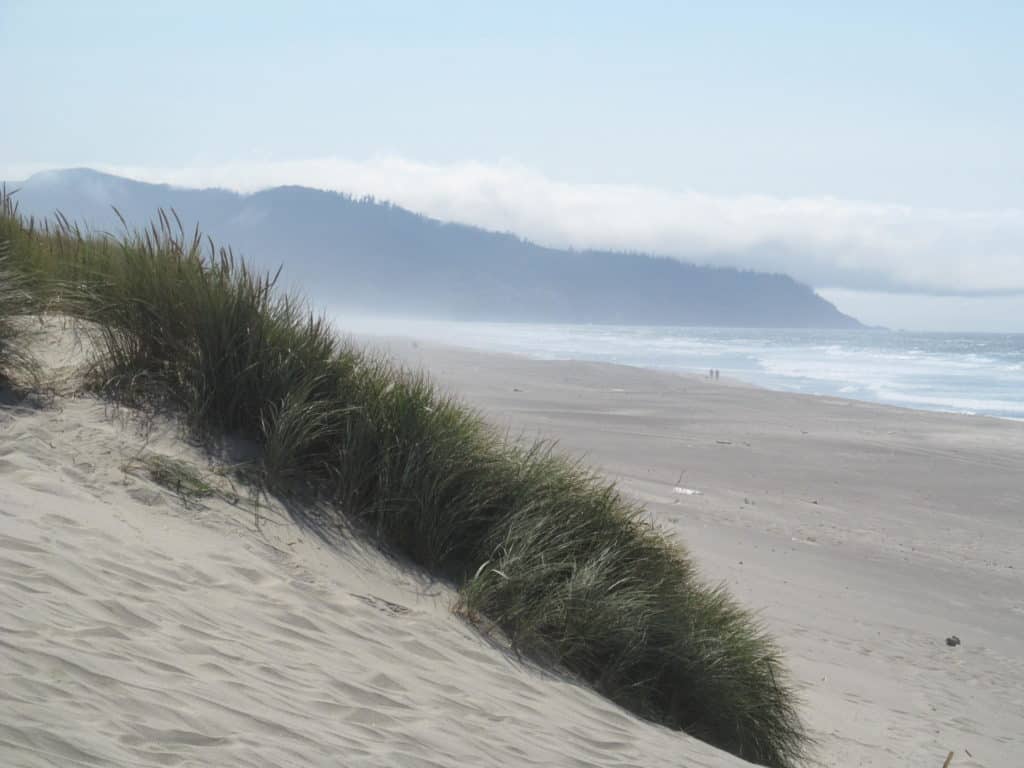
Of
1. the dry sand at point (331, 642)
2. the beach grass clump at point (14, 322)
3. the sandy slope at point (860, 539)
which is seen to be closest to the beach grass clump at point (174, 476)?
the dry sand at point (331, 642)

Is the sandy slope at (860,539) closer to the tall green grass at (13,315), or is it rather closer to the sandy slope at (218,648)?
the sandy slope at (218,648)

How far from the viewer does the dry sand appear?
8.85ft

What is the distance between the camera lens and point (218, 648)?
10.7 feet

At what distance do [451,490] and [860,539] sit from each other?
6.44 m

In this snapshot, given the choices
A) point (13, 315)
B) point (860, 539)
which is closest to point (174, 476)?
point (13, 315)

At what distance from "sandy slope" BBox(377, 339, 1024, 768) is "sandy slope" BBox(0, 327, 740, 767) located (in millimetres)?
2291

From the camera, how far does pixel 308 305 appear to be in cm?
627

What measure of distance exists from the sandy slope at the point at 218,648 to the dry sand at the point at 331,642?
11 mm

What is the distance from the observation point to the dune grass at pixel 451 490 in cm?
451

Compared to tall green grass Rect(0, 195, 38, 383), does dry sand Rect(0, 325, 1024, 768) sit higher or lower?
lower

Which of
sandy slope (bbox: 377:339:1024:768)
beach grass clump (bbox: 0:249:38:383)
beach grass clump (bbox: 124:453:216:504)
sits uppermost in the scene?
beach grass clump (bbox: 0:249:38:383)

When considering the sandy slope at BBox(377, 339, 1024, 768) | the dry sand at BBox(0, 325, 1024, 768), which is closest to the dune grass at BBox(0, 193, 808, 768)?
the dry sand at BBox(0, 325, 1024, 768)

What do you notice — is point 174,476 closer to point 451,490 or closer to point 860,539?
point 451,490

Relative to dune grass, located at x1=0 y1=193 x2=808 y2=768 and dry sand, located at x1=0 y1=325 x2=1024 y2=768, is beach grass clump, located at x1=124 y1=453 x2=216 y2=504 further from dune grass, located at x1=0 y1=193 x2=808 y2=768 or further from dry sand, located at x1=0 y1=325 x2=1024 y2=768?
dune grass, located at x1=0 y1=193 x2=808 y2=768
